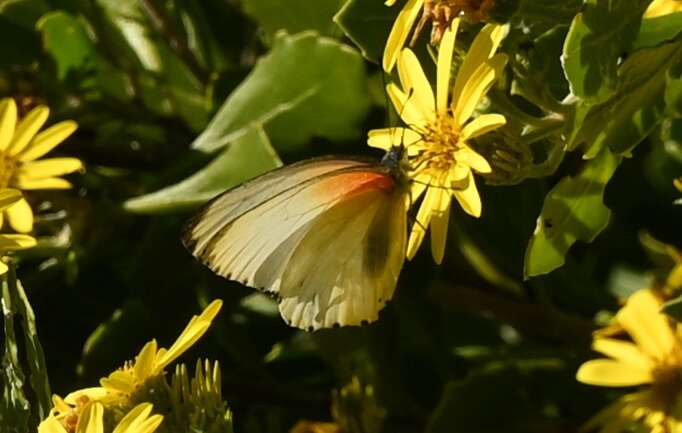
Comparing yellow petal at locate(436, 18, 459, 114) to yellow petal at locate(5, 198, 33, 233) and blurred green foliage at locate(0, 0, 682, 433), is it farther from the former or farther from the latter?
yellow petal at locate(5, 198, 33, 233)

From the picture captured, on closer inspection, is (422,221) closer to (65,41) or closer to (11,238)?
(11,238)

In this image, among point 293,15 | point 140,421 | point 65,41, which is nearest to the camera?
point 140,421

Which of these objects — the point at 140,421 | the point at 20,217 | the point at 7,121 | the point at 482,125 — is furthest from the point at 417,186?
the point at 7,121

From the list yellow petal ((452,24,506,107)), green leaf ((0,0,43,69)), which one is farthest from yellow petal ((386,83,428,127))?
green leaf ((0,0,43,69))

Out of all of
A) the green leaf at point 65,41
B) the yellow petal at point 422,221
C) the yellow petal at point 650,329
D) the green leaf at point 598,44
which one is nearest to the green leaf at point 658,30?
the green leaf at point 598,44

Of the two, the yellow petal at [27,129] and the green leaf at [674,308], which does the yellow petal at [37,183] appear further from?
the green leaf at [674,308]

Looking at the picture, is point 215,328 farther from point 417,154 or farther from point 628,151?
point 628,151
